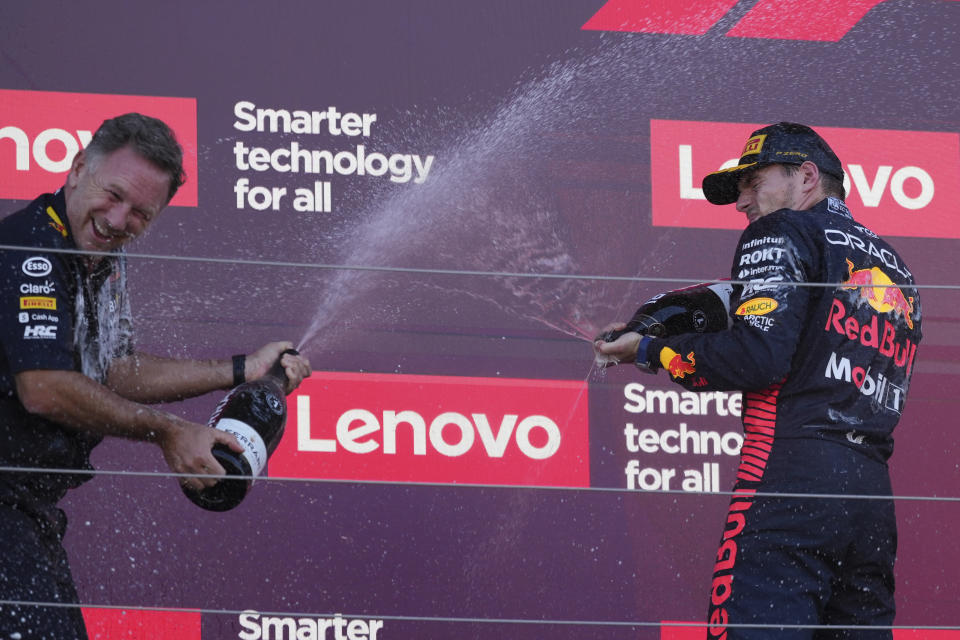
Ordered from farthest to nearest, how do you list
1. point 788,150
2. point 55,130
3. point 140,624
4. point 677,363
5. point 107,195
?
point 55,130 → point 140,624 → point 788,150 → point 677,363 → point 107,195

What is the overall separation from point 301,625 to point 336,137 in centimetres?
93

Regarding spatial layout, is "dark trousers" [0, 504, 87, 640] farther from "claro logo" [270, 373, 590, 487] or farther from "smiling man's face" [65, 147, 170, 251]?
"claro logo" [270, 373, 590, 487]

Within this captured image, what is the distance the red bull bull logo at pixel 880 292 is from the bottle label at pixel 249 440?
2.77 feet

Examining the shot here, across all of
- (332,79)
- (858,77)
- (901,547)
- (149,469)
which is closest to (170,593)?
(149,469)

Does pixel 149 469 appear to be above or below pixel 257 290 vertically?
below

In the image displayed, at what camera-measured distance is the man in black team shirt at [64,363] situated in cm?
168

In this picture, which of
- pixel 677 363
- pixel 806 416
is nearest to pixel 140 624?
pixel 677 363

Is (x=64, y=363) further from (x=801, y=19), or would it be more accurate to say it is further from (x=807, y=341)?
(x=801, y=19)

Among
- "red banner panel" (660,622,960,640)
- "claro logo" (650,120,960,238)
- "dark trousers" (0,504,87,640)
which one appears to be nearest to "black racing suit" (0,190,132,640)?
"dark trousers" (0,504,87,640)

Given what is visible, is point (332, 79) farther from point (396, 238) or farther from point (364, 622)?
point (364, 622)

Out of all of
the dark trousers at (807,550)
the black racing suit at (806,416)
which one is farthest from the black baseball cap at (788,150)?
the dark trousers at (807,550)

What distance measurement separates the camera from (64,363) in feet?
5.53

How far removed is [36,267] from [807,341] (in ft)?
3.45

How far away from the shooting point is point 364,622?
2.49 m
